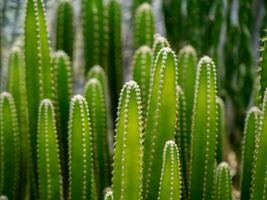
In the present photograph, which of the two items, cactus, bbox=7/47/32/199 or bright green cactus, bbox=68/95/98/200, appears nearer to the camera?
bright green cactus, bbox=68/95/98/200

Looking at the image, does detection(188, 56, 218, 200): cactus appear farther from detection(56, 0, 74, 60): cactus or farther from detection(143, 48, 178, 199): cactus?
detection(56, 0, 74, 60): cactus

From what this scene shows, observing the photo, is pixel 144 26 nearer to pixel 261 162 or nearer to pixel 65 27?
pixel 65 27

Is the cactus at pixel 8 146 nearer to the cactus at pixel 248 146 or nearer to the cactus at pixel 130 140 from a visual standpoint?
the cactus at pixel 130 140

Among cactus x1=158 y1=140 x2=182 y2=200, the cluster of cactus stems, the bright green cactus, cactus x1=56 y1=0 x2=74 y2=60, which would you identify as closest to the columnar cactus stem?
the cluster of cactus stems

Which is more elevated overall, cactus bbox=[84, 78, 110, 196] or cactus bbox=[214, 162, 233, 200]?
cactus bbox=[84, 78, 110, 196]

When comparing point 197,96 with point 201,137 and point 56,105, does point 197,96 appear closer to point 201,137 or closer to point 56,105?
point 201,137

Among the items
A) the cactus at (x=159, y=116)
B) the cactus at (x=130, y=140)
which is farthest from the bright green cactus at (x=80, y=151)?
the cactus at (x=130, y=140)

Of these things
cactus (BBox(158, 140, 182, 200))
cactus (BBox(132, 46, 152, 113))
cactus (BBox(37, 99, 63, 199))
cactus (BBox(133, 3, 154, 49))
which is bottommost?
cactus (BBox(158, 140, 182, 200))
